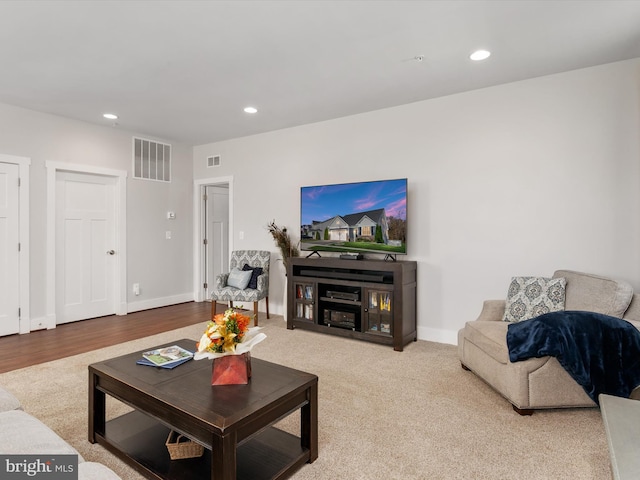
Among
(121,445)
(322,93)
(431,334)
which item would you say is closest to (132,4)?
(322,93)

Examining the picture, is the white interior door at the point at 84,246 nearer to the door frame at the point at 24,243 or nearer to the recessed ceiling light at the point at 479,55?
the door frame at the point at 24,243

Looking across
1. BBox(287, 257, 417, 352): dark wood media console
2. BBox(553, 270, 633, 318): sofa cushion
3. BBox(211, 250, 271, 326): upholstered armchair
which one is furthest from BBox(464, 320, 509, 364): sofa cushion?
BBox(211, 250, 271, 326): upholstered armchair

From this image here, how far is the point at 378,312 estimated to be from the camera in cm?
383

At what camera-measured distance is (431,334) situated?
3957 mm

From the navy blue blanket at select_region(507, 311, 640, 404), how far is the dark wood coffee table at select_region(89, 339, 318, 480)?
1501 millimetres

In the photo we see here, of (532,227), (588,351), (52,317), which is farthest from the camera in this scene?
(52,317)

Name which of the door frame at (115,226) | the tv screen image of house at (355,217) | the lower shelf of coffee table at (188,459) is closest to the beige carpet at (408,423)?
the lower shelf of coffee table at (188,459)

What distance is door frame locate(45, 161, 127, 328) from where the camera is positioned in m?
4.45

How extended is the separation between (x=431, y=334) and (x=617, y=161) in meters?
2.23

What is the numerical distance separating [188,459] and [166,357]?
21.3 inches

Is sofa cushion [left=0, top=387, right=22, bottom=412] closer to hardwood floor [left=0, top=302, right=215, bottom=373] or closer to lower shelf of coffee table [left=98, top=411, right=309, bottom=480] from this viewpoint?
lower shelf of coffee table [left=98, top=411, right=309, bottom=480]

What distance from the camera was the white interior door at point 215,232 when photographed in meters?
6.16

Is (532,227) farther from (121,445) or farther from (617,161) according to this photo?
(121,445)

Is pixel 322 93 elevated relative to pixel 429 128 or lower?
elevated
